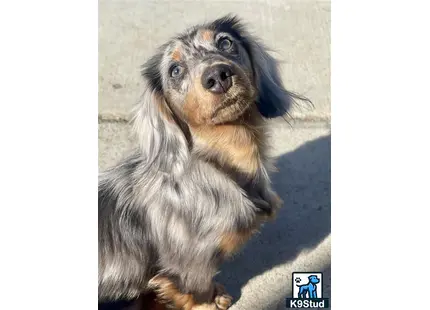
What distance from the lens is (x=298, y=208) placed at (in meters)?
3.29

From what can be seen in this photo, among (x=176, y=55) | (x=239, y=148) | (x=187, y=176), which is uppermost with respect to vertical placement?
(x=176, y=55)

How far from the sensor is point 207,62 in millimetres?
2801

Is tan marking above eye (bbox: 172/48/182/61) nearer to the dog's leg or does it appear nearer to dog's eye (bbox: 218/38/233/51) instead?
dog's eye (bbox: 218/38/233/51)

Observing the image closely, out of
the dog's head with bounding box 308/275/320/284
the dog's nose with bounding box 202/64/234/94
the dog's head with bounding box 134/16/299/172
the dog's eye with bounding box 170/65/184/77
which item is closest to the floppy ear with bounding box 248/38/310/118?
the dog's head with bounding box 134/16/299/172

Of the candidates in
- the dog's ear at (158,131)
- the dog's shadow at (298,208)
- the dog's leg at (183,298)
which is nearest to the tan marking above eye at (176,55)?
the dog's ear at (158,131)

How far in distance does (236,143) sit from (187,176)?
0.91 feet

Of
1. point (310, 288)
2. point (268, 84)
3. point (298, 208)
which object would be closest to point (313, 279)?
point (310, 288)

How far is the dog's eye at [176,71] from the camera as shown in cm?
285

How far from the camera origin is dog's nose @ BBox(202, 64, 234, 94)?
2760 millimetres

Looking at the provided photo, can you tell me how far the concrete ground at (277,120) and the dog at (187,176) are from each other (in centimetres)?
9

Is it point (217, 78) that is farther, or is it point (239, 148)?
point (239, 148)

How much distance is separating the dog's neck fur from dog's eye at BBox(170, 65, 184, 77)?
10.0 inches

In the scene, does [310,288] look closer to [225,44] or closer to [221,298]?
[221,298]
